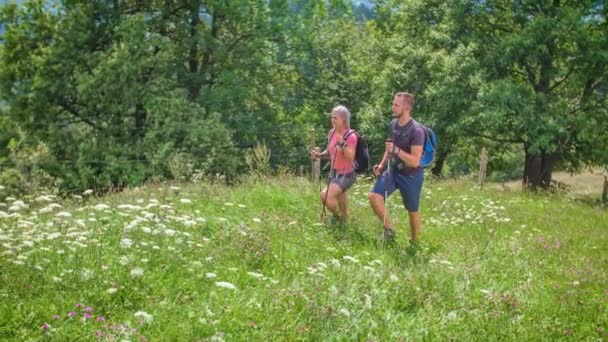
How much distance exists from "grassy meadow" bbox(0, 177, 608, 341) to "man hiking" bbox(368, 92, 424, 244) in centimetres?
43

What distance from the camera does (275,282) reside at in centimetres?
507

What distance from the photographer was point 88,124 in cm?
2173

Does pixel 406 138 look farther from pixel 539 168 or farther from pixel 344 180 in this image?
pixel 539 168

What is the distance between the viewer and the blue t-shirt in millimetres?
6893

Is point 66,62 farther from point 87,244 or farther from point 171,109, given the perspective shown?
point 87,244

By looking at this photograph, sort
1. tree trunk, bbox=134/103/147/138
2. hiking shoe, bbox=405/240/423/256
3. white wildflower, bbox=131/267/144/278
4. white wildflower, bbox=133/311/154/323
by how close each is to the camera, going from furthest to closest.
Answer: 1. tree trunk, bbox=134/103/147/138
2. hiking shoe, bbox=405/240/423/256
3. white wildflower, bbox=131/267/144/278
4. white wildflower, bbox=133/311/154/323

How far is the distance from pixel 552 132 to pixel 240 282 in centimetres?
1654

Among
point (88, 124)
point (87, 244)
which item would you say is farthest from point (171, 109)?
point (87, 244)

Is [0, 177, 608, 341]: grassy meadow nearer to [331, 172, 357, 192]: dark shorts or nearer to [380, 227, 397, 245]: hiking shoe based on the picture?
[380, 227, 397, 245]: hiking shoe

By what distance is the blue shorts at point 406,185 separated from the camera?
715cm

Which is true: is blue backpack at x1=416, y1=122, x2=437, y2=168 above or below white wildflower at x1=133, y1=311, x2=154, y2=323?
above

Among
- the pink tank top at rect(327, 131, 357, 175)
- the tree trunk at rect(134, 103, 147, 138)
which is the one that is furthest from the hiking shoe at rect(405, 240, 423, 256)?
the tree trunk at rect(134, 103, 147, 138)

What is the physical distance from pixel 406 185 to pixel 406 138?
58 centimetres

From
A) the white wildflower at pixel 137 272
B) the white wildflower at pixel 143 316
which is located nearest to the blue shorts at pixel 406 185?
the white wildflower at pixel 137 272
